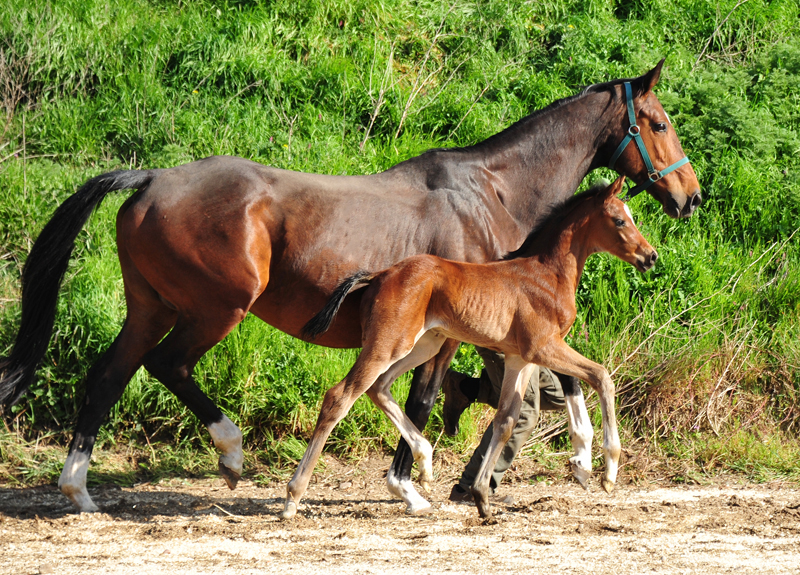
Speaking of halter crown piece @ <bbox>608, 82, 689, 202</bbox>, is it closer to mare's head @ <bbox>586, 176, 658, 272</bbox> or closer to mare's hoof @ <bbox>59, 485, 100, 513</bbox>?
mare's head @ <bbox>586, 176, 658, 272</bbox>

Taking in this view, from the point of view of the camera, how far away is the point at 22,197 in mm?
7281

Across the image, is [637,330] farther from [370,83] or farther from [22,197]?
Result: [22,197]

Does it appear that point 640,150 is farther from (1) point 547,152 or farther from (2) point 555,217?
(2) point 555,217

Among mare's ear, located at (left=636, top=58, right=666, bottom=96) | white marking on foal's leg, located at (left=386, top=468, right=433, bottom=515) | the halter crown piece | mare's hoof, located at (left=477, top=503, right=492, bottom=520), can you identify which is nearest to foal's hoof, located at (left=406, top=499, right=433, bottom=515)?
white marking on foal's leg, located at (left=386, top=468, right=433, bottom=515)

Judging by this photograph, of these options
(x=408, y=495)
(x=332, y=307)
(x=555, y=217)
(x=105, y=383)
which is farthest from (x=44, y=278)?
(x=555, y=217)

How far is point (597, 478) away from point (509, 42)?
557cm

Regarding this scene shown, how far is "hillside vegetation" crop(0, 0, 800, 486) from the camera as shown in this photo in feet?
20.5

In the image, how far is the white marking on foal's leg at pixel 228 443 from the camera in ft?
16.2

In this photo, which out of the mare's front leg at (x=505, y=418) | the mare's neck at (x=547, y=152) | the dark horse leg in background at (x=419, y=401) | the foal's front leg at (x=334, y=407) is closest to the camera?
the foal's front leg at (x=334, y=407)

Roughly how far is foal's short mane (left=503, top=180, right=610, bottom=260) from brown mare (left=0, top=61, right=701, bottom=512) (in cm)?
16

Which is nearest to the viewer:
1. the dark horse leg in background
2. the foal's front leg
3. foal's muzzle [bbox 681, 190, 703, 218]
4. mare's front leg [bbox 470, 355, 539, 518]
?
the foal's front leg

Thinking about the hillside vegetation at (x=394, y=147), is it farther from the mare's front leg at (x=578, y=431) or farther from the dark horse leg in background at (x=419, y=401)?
the mare's front leg at (x=578, y=431)

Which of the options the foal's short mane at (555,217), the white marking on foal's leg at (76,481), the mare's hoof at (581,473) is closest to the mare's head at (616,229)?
the foal's short mane at (555,217)

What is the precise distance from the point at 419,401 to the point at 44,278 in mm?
2440
